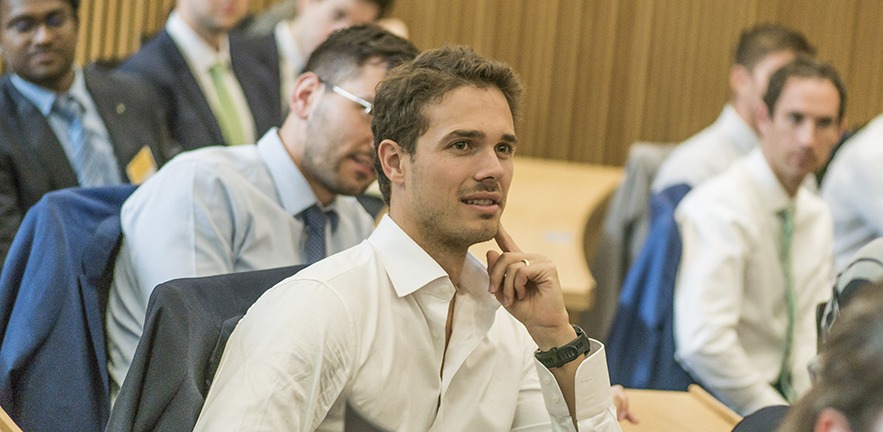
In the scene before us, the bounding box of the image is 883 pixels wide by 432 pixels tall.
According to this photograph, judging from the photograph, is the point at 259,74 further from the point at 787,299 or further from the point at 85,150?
the point at 787,299

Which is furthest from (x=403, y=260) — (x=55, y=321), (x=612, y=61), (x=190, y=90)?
(x=612, y=61)

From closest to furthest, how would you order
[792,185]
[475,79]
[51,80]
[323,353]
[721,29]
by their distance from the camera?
[323,353] < [475,79] < [51,80] < [792,185] < [721,29]

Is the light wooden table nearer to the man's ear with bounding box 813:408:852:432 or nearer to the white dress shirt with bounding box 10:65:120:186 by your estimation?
the man's ear with bounding box 813:408:852:432

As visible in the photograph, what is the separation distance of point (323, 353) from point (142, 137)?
1.87 m

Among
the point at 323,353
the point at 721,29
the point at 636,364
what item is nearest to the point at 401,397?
the point at 323,353

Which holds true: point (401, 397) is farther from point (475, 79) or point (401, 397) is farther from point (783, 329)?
point (783, 329)

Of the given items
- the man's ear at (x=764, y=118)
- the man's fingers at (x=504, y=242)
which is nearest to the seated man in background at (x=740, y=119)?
the man's ear at (x=764, y=118)

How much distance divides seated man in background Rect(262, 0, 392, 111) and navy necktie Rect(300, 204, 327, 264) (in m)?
1.76

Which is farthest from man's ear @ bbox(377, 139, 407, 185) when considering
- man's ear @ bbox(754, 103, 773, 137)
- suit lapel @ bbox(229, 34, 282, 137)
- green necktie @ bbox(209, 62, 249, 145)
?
suit lapel @ bbox(229, 34, 282, 137)

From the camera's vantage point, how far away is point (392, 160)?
186 centimetres

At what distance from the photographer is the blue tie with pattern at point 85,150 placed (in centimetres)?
306

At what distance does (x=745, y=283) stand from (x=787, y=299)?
12 cm

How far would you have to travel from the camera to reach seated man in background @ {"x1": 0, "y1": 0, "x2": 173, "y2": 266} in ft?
9.37

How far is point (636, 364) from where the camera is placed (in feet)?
10.6
